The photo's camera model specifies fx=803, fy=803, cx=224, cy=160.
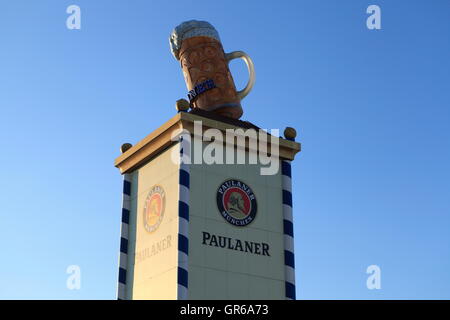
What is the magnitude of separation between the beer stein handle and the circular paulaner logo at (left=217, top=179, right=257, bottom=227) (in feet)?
9.32

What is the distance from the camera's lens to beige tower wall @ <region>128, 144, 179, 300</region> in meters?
17.8

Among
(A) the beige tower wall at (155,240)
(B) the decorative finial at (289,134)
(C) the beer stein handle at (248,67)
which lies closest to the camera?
(A) the beige tower wall at (155,240)

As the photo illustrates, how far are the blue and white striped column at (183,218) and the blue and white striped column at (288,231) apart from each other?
271 centimetres

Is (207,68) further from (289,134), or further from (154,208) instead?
(154,208)

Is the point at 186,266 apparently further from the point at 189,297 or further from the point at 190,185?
the point at 190,185

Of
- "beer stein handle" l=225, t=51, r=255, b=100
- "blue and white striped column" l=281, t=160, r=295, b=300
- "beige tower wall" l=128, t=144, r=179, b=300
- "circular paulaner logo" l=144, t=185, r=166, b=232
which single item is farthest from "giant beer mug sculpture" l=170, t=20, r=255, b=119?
"circular paulaner logo" l=144, t=185, r=166, b=232

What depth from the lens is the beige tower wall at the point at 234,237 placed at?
17781 millimetres

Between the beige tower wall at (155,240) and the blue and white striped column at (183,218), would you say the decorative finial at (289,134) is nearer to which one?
the blue and white striped column at (183,218)

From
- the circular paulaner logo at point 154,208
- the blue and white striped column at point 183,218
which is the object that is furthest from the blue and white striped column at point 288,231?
the circular paulaner logo at point 154,208

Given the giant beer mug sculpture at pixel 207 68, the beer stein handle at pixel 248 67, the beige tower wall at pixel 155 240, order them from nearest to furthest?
the beige tower wall at pixel 155 240, the giant beer mug sculpture at pixel 207 68, the beer stein handle at pixel 248 67

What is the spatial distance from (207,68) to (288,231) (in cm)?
465

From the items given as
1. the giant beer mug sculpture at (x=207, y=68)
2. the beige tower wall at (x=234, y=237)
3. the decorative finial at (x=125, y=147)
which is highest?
the giant beer mug sculpture at (x=207, y=68)

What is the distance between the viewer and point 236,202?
18.8m
